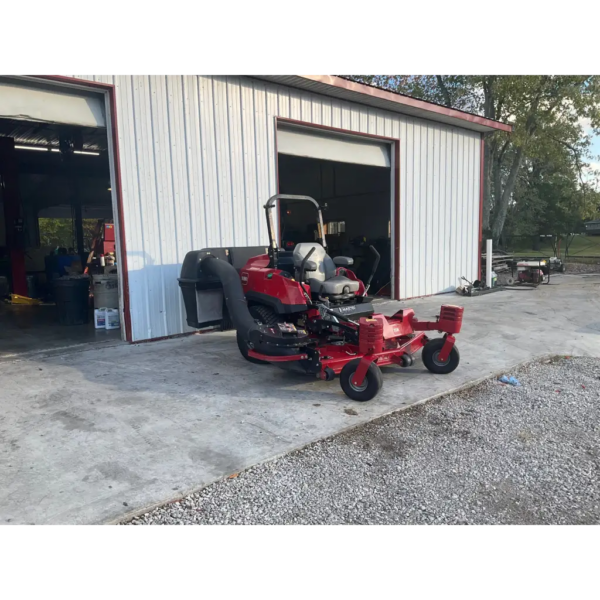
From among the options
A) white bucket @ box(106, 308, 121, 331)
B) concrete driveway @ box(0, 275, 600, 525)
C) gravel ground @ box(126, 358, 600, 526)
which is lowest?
gravel ground @ box(126, 358, 600, 526)

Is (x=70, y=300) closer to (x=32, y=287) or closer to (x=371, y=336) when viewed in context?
(x=32, y=287)

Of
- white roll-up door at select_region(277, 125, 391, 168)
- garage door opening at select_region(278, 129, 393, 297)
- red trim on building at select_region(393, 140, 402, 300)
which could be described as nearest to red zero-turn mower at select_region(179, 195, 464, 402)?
white roll-up door at select_region(277, 125, 391, 168)

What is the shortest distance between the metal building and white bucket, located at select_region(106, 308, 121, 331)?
103 centimetres

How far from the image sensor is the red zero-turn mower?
426 cm

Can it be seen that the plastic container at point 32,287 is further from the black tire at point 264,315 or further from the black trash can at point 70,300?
the black tire at point 264,315

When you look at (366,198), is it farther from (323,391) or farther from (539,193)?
(539,193)

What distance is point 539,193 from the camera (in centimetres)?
3512

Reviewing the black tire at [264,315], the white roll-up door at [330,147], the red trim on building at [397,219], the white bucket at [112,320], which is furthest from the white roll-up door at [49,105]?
the red trim on building at [397,219]

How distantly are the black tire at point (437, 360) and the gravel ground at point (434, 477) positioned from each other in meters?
0.74

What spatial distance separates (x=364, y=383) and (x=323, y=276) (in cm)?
131

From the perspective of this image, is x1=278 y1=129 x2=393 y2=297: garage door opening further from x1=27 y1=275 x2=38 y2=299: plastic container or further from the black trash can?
x1=27 y1=275 x2=38 y2=299: plastic container

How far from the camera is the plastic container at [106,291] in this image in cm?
723

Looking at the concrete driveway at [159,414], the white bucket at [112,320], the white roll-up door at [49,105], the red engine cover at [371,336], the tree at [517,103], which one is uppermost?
the tree at [517,103]
